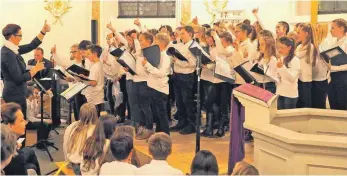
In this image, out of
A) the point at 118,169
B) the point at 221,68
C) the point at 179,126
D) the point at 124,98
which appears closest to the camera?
the point at 118,169

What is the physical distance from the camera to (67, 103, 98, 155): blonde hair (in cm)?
445

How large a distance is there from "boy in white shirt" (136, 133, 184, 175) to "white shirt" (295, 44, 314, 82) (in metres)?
3.12

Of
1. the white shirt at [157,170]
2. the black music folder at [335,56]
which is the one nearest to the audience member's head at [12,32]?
the white shirt at [157,170]

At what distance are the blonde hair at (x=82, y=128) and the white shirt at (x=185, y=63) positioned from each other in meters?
2.68

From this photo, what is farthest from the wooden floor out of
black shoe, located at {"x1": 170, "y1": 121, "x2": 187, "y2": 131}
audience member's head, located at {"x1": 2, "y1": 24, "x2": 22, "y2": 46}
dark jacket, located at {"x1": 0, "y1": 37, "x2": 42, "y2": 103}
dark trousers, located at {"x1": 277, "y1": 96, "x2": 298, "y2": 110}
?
audience member's head, located at {"x1": 2, "y1": 24, "x2": 22, "y2": 46}

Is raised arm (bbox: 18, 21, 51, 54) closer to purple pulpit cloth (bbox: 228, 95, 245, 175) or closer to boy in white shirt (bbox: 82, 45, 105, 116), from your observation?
boy in white shirt (bbox: 82, 45, 105, 116)

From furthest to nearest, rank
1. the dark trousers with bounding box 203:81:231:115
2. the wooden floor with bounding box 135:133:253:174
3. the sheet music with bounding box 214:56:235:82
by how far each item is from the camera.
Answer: the dark trousers with bounding box 203:81:231:115 → the sheet music with bounding box 214:56:235:82 → the wooden floor with bounding box 135:133:253:174

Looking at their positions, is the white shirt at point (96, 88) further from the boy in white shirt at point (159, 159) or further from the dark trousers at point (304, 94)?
the boy in white shirt at point (159, 159)

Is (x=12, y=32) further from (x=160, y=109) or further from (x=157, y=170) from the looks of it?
(x=157, y=170)

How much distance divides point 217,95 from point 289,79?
1.26 m

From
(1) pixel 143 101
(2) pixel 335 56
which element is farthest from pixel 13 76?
(2) pixel 335 56

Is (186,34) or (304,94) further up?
(186,34)

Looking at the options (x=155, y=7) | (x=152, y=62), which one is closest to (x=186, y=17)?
(x=155, y=7)

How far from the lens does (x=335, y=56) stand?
19.3ft
